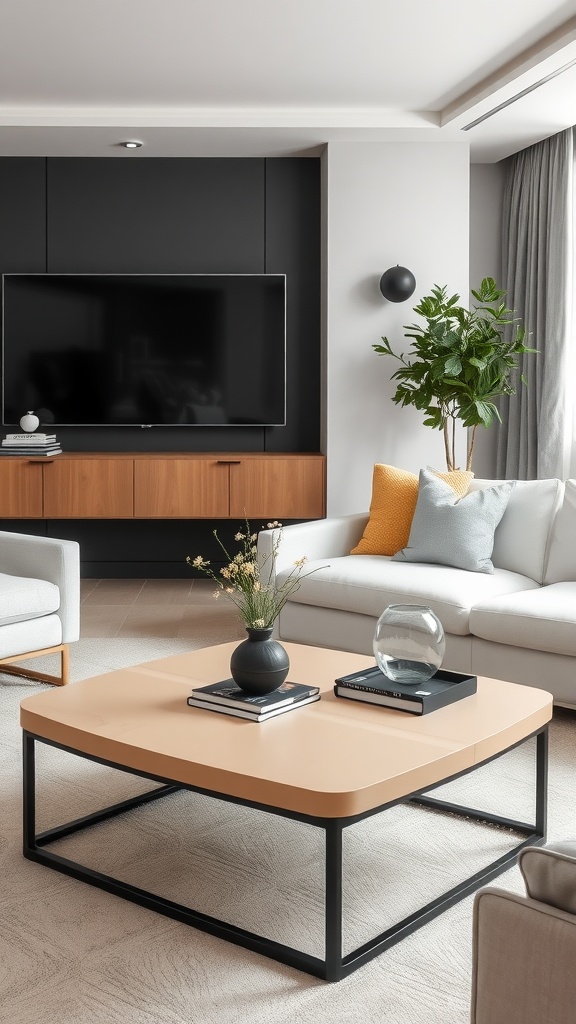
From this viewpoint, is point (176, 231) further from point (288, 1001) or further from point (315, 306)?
point (288, 1001)

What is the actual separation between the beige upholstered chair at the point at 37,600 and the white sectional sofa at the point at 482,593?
0.84 meters

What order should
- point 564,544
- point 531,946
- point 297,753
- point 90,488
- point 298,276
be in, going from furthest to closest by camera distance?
point 298,276 → point 90,488 → point 564,544 → point 297,753 → point 531,946

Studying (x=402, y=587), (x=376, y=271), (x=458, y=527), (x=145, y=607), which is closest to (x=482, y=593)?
(x=402, y=587)

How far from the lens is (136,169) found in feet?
19.9

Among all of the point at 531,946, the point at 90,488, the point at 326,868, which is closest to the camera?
the point at 531,946

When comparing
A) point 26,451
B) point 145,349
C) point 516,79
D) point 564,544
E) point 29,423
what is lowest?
point 564,544

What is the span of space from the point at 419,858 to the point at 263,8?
11.0ft

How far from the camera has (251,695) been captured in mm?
2412

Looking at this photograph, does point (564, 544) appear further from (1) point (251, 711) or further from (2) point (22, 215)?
(2) point (22, 215)

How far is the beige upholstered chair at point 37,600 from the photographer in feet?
11.7

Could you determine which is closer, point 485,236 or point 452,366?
point 452,366

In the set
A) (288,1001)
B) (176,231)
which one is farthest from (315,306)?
(288,1001)

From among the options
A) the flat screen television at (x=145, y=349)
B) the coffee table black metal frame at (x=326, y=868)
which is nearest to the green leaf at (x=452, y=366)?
the flat screen television at (x=145, y=349)

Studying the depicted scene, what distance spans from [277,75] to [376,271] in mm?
1301
